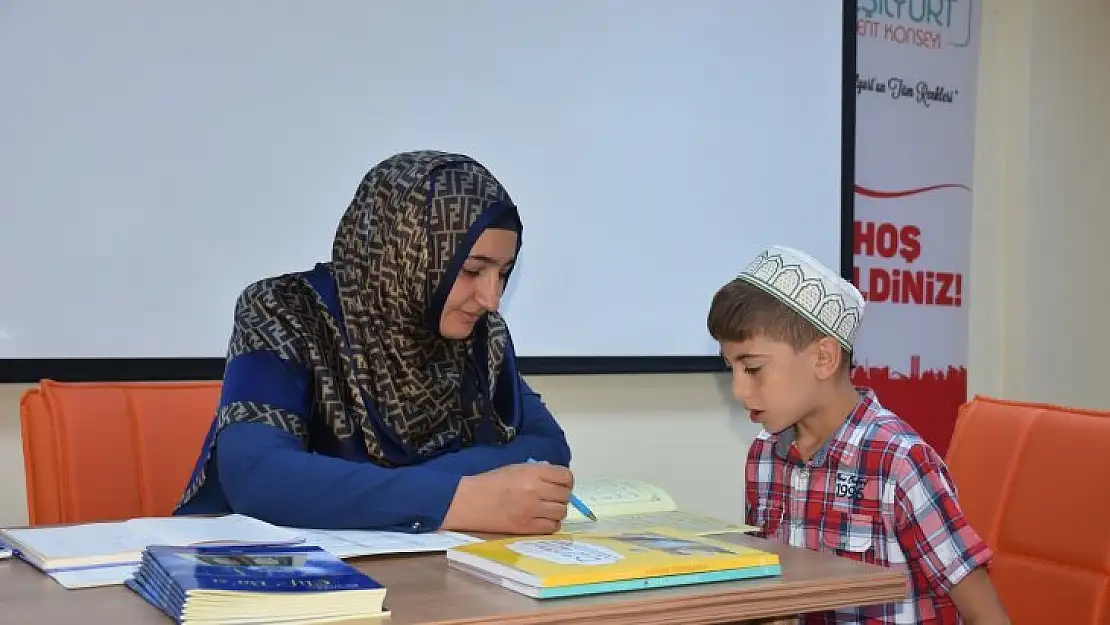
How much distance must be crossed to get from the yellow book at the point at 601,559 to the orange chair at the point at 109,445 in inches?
34.8

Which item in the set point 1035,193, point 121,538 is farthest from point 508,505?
point 1035,193

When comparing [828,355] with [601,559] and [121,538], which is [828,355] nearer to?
[601,559]

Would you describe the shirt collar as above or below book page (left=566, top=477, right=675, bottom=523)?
above

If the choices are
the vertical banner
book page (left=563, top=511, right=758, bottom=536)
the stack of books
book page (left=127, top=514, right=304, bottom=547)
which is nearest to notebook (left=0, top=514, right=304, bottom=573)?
book page (left=127, top=514, right=304, bottom=547)

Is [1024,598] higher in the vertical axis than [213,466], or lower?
lower

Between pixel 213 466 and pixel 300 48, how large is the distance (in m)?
1.09

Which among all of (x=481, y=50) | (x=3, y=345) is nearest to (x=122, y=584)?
(x=3, y=345)

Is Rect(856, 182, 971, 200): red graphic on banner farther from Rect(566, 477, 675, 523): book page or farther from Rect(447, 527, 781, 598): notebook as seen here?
Rect(447, 527, 781, 598): notebook

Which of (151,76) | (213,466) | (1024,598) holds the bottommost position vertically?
(1024,598)

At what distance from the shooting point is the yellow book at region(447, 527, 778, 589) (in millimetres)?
1054

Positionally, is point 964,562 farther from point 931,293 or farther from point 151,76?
point 931,293

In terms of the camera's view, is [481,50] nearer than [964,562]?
No

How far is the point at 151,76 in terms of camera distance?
89.5 inches

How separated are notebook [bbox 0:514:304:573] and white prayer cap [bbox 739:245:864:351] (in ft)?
2.73
